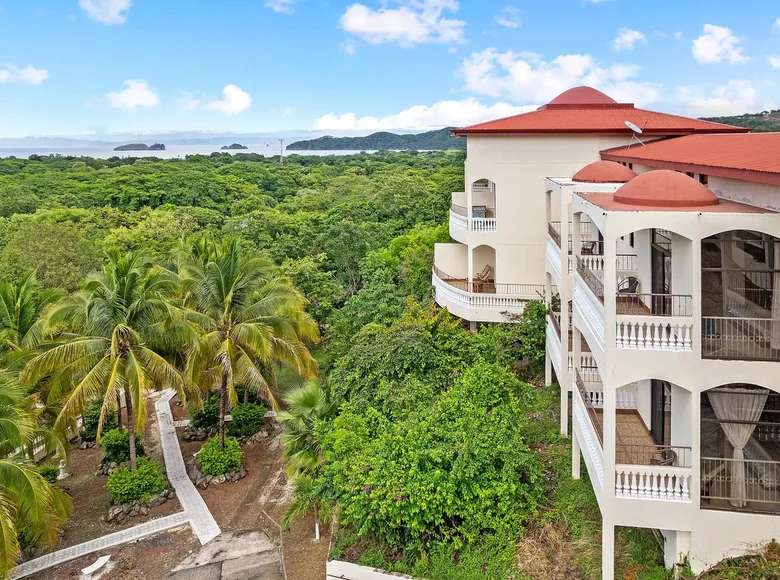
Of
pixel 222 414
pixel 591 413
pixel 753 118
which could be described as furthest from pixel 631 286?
pixel 753 118

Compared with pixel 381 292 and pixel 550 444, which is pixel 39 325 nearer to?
pixel 381 292

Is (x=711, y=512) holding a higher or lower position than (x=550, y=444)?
higher

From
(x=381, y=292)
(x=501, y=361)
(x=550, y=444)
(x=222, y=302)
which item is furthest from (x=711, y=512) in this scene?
(x=381, y=292)

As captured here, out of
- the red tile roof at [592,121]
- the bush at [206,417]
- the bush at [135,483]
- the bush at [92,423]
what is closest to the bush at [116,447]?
the bush at [92,423]

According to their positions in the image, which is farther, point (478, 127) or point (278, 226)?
point (278, 226)

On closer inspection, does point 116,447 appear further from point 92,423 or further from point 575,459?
point 575,459

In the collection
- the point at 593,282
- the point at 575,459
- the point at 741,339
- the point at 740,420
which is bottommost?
the point at 575,459

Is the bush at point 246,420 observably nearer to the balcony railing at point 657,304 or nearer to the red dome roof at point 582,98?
the balcony railing at point 657,304
